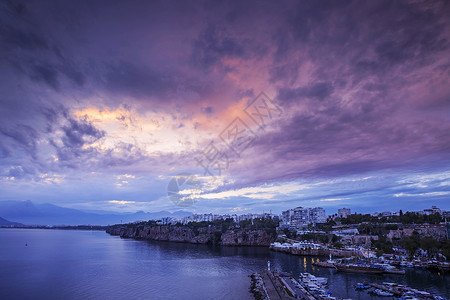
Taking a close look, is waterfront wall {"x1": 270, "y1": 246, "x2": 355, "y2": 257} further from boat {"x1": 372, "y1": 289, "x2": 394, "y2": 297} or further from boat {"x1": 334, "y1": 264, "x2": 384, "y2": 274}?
boat {"x1": 372, "y1": 289, "x2": 394, "y2": 297}

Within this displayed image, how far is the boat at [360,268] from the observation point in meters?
34.2

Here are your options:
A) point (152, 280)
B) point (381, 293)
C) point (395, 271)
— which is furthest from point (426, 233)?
point (152, 280)

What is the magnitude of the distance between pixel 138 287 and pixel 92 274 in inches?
445

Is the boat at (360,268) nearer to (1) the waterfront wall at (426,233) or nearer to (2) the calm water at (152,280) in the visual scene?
(2) the calm water at (152,280)

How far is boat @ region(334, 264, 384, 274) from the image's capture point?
1347 inches

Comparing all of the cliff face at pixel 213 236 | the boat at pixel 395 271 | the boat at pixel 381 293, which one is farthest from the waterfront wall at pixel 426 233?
the boat at pixel 381 293

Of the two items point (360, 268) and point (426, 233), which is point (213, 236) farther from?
point (426, 233)

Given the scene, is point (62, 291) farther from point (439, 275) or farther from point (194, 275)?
point (439, 275)

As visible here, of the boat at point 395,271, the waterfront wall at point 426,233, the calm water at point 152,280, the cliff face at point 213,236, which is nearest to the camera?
the calm water at point 152,280

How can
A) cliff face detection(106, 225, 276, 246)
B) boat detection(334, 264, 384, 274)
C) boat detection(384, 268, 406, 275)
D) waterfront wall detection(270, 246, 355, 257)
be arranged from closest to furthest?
boat detection(384, 268, 406, 275), boat detection(334, 264, 384, 274), waterfront wall detection(270, 246, 355, 257), cliff face detection(106, 225, 276, 246)

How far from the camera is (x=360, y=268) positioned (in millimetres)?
35250

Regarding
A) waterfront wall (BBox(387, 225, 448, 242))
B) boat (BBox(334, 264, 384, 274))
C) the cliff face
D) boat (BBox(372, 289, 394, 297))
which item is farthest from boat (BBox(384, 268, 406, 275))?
the cliff face

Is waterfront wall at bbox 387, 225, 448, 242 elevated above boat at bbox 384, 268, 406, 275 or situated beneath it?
elevated above

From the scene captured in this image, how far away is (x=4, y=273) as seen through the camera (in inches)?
1388
